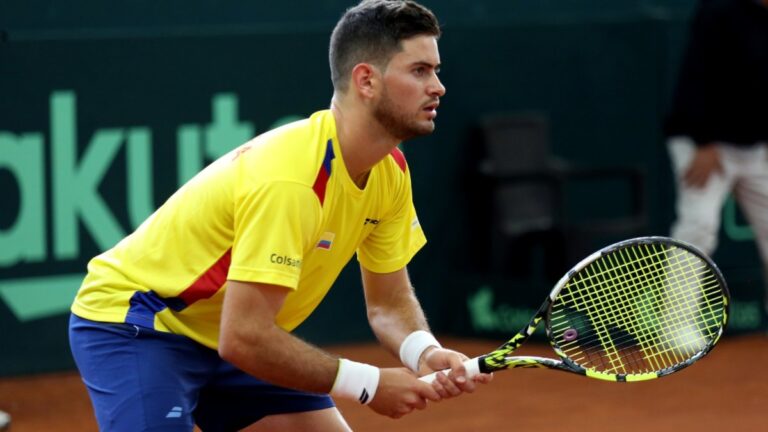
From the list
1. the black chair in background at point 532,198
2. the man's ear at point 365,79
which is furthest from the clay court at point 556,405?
the man's ear at point 365,79

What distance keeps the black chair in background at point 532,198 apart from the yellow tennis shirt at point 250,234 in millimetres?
4053

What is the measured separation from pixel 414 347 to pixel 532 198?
4.33 m

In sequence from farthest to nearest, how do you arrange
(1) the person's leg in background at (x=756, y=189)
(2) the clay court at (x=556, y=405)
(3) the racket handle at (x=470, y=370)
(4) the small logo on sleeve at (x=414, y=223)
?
(1) the person's leg in background at (x=756, y=189) → (2) the clay court at (x=556, y=405) → (4) the small logo on sleeve at (x=414, y=223) → (3) the racket handle at (x=470, y=370)

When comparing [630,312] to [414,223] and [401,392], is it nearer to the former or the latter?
[414,223]

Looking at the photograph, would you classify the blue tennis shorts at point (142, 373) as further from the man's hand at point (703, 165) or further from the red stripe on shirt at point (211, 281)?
the man's hand at point (703, 165)

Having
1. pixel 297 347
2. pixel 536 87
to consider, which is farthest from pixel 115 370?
pixel 536 87

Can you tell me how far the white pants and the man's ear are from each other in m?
4.00

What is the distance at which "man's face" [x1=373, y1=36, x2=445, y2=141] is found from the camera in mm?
3623

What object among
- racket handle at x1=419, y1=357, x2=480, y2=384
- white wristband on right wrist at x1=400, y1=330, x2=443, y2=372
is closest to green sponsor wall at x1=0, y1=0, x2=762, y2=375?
white wristband on right wrist at x1=400, y1=330, x2=443, y2=372

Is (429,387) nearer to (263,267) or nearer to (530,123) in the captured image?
(263,267)

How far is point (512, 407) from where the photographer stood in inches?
257

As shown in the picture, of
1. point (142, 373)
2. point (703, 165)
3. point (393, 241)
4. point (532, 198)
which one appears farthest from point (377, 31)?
point (532, 198)

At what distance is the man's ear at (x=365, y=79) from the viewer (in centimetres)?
363

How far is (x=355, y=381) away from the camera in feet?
12.0
